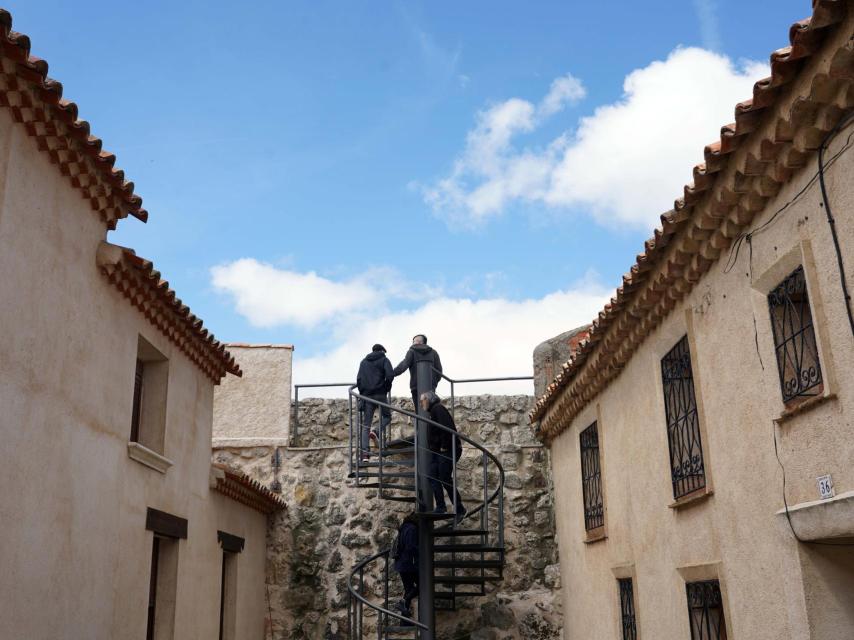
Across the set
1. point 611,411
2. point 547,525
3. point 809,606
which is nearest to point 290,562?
point 547,525

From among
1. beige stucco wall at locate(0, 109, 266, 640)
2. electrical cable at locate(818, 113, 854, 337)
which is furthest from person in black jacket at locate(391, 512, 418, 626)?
electrical cable at locate(818, 113, 854, 337)

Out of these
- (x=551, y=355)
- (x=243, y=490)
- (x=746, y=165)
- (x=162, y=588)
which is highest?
(x=551, y=355)

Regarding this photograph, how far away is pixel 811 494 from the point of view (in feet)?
13.7

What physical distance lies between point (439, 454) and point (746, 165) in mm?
5536

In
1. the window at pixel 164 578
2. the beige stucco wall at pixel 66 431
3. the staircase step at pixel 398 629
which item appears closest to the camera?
the beige stucco wall at pixel 66 431

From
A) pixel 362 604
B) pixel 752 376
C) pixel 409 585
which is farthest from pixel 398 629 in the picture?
pixel 752 376

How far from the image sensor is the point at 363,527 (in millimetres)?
11547

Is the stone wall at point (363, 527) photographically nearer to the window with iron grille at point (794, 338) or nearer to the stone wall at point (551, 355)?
the stone wall at point (551, 355)

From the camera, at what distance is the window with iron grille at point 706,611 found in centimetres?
571

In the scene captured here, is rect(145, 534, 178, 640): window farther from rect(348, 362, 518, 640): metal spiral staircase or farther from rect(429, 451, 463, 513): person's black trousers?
rect(429, 451, 463, 513): person's black trousers

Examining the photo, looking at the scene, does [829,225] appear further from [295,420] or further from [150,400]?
[295,420]

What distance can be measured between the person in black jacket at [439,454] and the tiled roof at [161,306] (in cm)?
230

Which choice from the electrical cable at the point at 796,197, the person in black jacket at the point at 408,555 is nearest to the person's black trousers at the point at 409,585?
the person in black jacket at the point at 408,555

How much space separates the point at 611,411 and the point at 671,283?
7.52 ft
